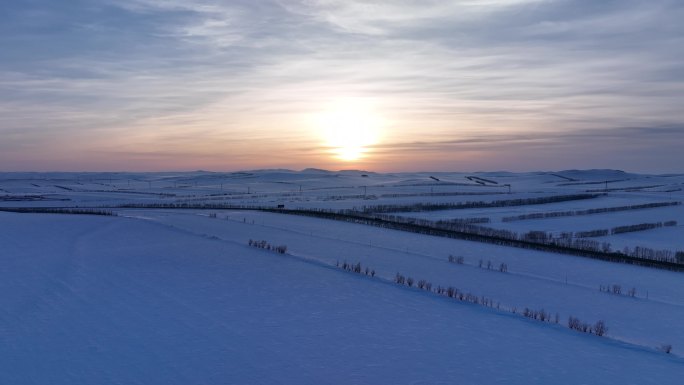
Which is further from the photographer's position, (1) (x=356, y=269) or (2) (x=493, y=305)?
(1) (x=356, y=269)

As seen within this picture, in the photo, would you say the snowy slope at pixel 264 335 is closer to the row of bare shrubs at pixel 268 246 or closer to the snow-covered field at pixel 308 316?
the snow-covered field at pixel 308 316

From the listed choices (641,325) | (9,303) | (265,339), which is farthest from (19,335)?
(641,325)

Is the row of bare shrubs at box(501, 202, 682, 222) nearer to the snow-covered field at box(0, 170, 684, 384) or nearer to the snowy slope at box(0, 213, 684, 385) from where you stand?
the snow-covered field at box(0, 170, 684, 384)

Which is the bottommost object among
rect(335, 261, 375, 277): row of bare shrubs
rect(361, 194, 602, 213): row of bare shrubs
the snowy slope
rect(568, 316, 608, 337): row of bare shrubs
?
the snowy slope

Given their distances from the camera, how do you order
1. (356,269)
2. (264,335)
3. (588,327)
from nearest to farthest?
(264,335) → (588,327) → (356,269)

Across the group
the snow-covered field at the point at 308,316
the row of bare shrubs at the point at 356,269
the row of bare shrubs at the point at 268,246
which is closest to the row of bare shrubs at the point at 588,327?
the snow-covered field at the point at 308,316

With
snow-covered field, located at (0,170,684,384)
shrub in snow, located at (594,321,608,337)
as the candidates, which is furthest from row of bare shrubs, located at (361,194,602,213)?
shrub in snow, located at (594,321,608,337)

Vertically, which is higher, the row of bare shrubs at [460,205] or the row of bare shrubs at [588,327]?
the row of bare shrubs at [460,205]

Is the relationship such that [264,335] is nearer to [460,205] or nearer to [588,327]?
[588,327]

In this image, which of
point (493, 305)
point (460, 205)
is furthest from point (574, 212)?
point (493, 305)

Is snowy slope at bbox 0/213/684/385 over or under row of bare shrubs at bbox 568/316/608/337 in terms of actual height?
under

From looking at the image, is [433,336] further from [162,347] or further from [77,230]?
[77,230]
